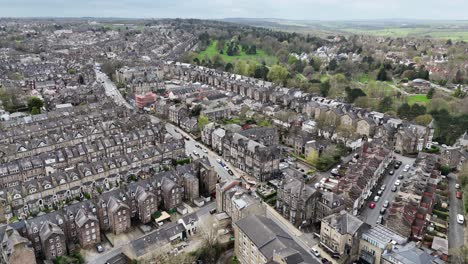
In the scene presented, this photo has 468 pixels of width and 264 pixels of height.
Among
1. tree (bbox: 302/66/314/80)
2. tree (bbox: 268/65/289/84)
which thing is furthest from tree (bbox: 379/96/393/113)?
tree (bbox: 302/66/314/80)

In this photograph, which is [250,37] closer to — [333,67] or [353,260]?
[333,67]

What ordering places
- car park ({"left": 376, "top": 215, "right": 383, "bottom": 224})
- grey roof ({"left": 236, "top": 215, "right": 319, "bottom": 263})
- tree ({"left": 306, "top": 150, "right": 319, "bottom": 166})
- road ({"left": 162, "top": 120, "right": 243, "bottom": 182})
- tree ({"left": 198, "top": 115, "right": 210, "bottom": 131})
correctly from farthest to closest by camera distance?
tree ({"left": 198, "top": 115, "right": 210, "bottom": 131})
tree ({"left": 306, "top": 150, "right": 319, "bottom": 166})
road ({"left": 162, "top": 120, "right": 243, "bottom": 182})
car park ({"left": 376, "top": 215, "right": 383, "bottom": 224})
grey roof ({"left": 236, "top": 215, "right": 319, "bottom": 263})

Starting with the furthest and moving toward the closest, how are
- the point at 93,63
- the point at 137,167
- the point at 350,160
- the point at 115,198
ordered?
1. the point at 93,63
2. the point at 350,160
3. the point at 137,167
4. the point at 115,198

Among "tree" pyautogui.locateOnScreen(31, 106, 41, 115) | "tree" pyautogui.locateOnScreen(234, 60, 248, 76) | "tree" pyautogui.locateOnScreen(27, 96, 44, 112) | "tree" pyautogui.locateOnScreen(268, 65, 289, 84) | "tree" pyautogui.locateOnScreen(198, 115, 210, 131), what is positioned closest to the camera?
"tree" pyautogui.locateOnScreen(198, 115, 210, 131)

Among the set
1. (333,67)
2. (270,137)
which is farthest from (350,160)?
(333,67)

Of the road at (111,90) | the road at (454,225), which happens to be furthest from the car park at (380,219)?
the road at (111,90)

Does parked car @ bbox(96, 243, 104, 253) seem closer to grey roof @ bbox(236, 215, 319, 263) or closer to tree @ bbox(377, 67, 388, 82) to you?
grey roof @ bbox(236, 215, 319, 263)

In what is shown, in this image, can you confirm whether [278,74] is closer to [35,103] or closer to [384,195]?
[384,195]
